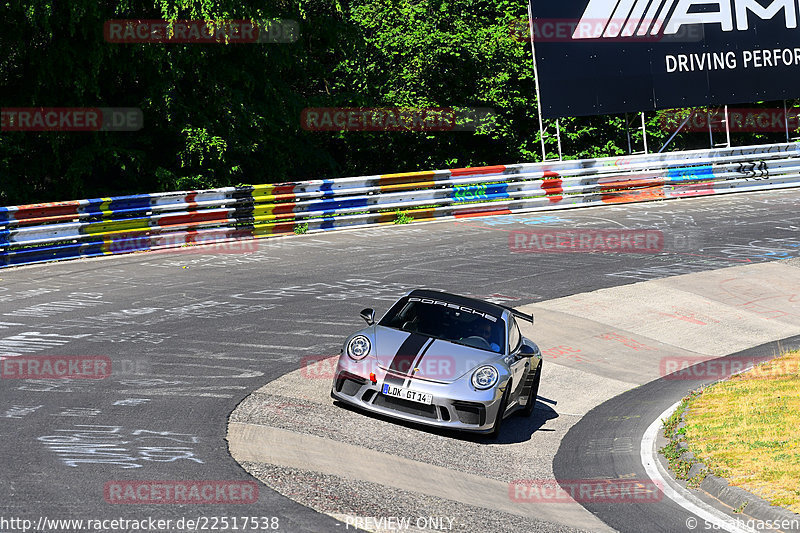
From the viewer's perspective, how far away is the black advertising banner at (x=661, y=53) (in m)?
26.3

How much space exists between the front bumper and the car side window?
89 centimetres

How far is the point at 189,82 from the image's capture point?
2336 cm

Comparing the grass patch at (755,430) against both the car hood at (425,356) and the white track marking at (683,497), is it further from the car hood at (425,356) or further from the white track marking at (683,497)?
the car hood at (425,356)

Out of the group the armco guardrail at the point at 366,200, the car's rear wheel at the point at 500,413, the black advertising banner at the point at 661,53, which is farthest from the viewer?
the black advertising banner at the point at 661,53

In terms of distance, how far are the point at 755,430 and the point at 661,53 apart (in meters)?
19.2

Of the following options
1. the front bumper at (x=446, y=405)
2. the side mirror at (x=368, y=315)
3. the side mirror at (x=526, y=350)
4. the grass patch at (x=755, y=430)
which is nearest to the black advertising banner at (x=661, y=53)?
the grass patch at (x=755, y=430)

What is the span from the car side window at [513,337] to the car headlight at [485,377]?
2.29 feet

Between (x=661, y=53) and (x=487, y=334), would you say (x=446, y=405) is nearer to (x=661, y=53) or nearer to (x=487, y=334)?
(x=487, y=334)

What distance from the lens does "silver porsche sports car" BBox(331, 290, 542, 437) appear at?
32.1 feet

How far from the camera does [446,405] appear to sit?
32.0 feet

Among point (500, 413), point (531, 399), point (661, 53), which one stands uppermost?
point (661, 53)

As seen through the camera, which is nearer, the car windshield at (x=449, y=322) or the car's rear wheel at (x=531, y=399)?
the car windshield at (x=449, y=322)

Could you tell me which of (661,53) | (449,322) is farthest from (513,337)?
(661,53)

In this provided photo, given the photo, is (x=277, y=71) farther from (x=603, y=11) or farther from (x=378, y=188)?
(x=603, y=11)
